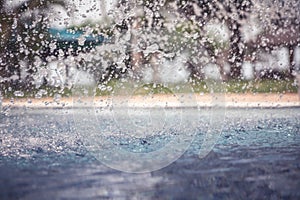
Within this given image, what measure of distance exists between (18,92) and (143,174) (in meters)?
5.73

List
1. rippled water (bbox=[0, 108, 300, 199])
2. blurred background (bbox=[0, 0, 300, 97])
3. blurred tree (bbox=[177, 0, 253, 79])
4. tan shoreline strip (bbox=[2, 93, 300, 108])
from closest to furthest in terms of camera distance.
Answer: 1. rippled water (bbox=[0, 108, 300, 199])
2. blurred background (bbox=[0, 0, 300, 97])
3. tan shoreline strip (bbox=[2, 93, 300, 108])
4. blurred tree (bbox=[177, 0, 253, 79])

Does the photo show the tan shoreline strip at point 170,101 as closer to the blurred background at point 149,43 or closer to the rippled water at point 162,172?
the blurred background at point 149,43

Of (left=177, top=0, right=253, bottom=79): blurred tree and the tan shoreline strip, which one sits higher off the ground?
(left=177, top=0, right=253, bottom=79): blurred tree

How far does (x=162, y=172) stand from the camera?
2.72 meters

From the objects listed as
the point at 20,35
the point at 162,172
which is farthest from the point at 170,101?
the point at 162,172

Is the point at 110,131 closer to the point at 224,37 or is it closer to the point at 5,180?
the point at 5,180

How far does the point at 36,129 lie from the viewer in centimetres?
503

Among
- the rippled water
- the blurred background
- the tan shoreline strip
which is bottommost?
the rippled water

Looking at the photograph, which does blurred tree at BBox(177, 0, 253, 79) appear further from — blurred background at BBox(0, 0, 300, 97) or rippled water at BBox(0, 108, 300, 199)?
rippled water at BBox(0, 108, 300, 199)

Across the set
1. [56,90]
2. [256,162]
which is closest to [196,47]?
[56,90]

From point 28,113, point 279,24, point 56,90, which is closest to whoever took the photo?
point 28,113

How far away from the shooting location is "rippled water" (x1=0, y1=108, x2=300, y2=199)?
227 cm

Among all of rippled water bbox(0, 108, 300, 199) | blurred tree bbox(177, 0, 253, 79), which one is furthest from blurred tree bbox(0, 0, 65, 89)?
rippled water bbox(0, 108, 300, 199)

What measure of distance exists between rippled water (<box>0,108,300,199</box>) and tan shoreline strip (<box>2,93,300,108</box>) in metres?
3.41
